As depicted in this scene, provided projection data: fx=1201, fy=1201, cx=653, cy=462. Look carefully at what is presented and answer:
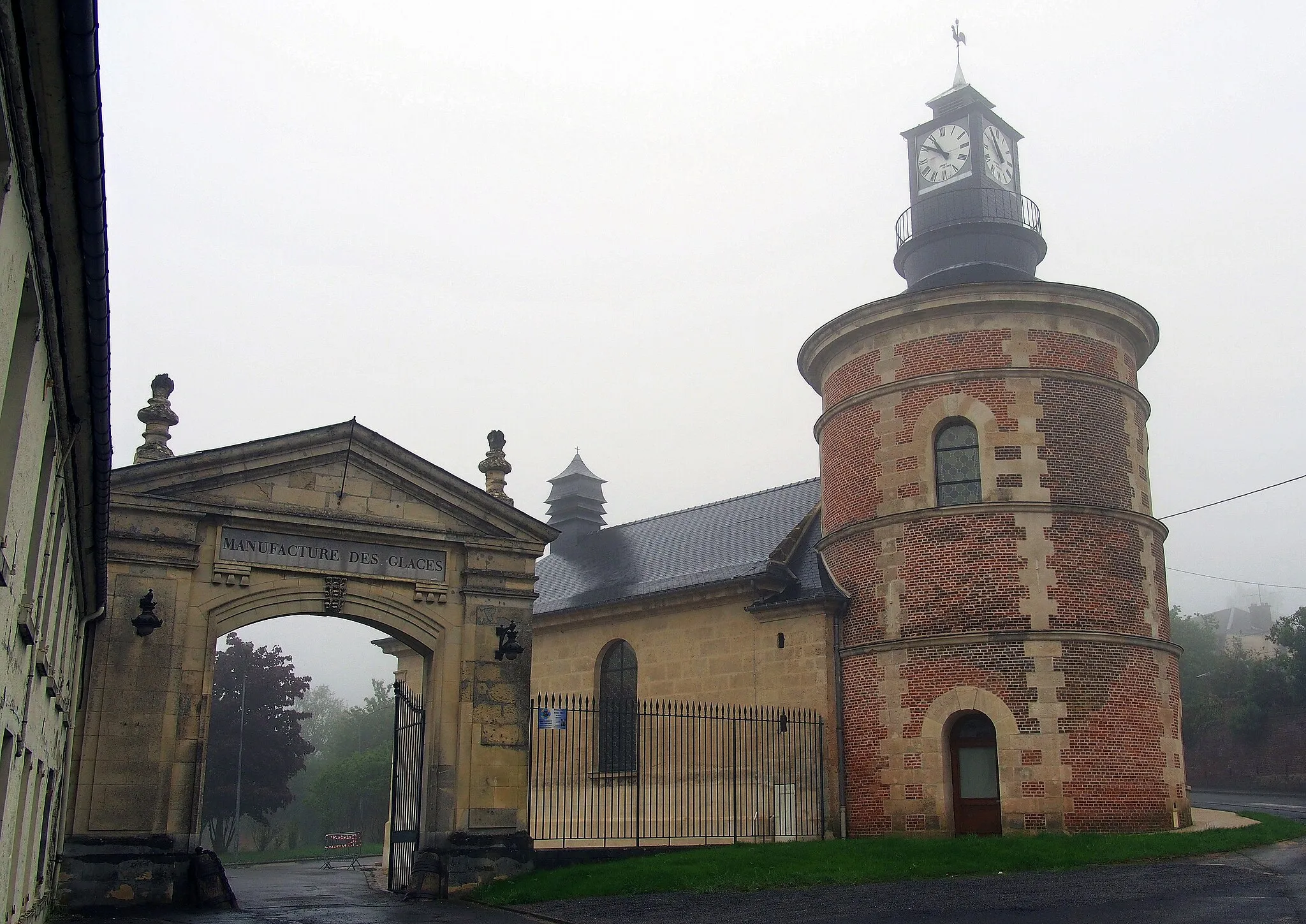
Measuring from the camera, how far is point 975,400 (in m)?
20.1

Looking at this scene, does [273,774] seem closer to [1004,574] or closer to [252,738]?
[252,738]

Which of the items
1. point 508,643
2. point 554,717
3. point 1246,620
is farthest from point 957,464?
point 1246,620

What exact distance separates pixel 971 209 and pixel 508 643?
1269cm

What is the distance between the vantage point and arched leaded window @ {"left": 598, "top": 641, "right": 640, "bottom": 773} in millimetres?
26188

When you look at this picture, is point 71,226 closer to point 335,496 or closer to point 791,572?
point 335,496

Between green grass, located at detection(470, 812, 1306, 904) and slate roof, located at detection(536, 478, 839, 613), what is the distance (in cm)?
561

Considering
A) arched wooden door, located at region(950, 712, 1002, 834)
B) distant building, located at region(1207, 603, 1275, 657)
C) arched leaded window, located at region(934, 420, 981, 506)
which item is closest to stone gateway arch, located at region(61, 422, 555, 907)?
arched leaded window, located at region(934, 420, 981, 506)

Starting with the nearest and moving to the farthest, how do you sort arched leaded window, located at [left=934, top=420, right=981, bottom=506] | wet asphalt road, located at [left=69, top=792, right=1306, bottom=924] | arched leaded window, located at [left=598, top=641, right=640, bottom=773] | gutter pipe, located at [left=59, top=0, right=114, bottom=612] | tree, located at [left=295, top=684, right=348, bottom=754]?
1. gutter pipe, located at [left=59, top=0, right=114, bottom=612]
2. wet asphalt road, located at [left=69, top=792, right=1306, bottom=924]
3. arched leaded window, located at [left=934, top=420, right=981, bottom=506]
4. arched leaded window, located at [left=598, top=641, right=640, bottom=773]
5. tree, located at [left=295, top=684, right=348, bottom=754]

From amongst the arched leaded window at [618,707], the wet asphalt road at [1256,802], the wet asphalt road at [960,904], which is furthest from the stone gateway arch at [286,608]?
the wet asphalt road at [1256,802]

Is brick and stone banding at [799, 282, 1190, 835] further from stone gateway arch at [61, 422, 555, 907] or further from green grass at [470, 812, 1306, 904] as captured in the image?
stone gateway arch at [61, 422, 555, 907]

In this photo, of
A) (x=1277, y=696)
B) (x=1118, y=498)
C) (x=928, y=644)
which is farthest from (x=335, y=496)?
(x=1277, y=696)

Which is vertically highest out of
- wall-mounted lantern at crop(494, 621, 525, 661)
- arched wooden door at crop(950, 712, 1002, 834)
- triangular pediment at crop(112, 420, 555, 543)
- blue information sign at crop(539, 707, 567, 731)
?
triangular pediment at crop(112, 420, 555, 543)

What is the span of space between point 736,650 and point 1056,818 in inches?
293

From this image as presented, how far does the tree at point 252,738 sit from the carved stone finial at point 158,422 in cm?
3375
